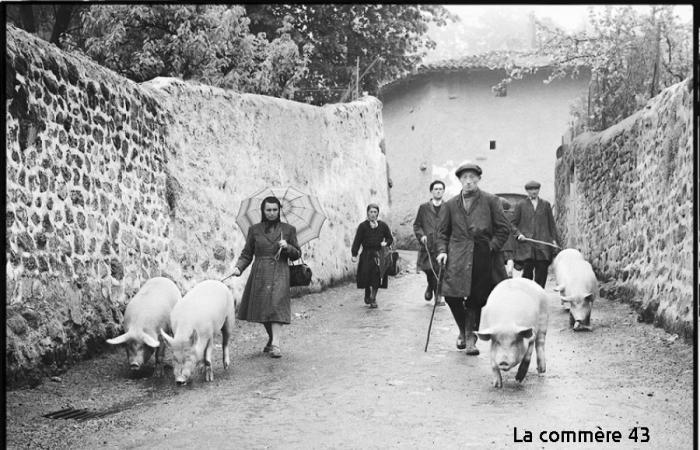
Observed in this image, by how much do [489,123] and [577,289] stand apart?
45.1 feet

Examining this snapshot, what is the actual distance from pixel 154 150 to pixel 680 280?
5.67m

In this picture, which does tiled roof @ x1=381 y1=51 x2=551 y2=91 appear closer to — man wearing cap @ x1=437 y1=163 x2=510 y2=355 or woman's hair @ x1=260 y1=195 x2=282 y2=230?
woman's hair @ x1=260 y1=195 x2=282 y2=230

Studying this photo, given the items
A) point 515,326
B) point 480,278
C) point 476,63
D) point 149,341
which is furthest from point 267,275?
point 476,63

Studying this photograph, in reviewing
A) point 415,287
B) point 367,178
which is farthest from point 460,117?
point 415,287

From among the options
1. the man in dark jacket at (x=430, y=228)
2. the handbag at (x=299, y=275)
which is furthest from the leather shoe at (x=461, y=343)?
the man in dark jacket at (x=430, y=228)

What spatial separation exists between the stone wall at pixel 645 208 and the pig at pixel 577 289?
0.64 metres

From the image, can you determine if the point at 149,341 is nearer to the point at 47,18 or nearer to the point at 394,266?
the point at 394,266

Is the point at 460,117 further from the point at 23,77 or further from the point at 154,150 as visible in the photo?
the point at 23,77

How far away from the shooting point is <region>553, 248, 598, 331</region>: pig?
27.2ft

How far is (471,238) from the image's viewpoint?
22.9 feet

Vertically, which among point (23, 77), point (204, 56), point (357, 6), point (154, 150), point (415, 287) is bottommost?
point (415, 287)

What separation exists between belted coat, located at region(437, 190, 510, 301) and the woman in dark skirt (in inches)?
140

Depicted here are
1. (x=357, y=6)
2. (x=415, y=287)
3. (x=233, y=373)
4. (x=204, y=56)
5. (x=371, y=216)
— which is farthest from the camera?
(x=357, y=6)

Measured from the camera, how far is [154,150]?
8812 millimetres
